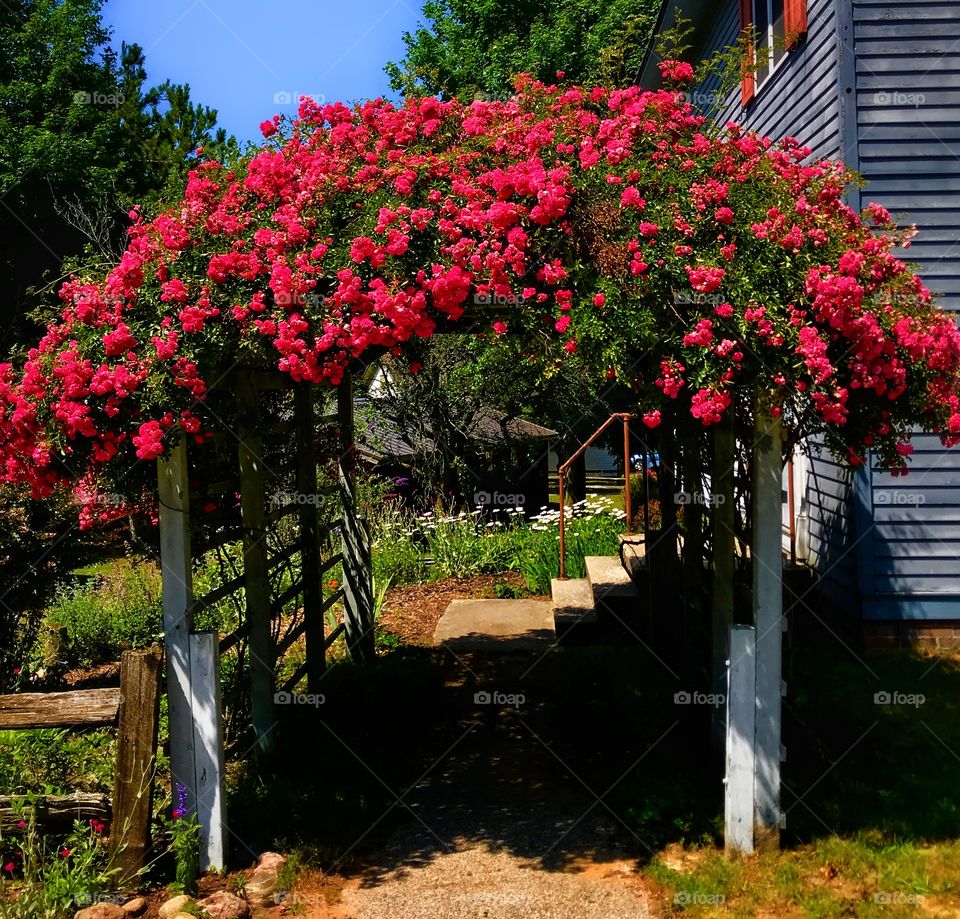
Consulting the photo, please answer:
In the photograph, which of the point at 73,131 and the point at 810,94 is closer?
the point at 810,94

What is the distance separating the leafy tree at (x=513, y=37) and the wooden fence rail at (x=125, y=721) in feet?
60.5

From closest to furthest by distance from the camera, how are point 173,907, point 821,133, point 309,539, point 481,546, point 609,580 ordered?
point 173,907 → point 309,539 → point 821,133 → point 609,580 → point 481,546

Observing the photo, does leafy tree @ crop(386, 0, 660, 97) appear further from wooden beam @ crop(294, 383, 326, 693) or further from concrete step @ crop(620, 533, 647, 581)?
wooden beam @ crop(294, 383, 326, 693)

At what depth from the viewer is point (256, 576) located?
19.0ft

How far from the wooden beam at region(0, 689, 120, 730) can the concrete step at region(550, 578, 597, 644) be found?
15.1 ft

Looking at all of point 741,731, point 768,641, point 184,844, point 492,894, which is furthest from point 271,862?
point 768,641

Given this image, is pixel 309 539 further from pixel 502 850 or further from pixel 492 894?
pixel 492 894

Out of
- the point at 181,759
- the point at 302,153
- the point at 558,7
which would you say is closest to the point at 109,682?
the point at 181,759

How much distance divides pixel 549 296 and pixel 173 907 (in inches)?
120

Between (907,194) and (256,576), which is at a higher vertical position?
(907,194)

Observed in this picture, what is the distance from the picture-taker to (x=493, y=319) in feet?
14.6

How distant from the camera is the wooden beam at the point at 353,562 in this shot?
7.91 m

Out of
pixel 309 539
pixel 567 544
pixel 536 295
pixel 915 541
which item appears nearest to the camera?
pixel 536 295

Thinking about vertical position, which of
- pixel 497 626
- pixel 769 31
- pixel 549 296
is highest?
pixel 769 31
